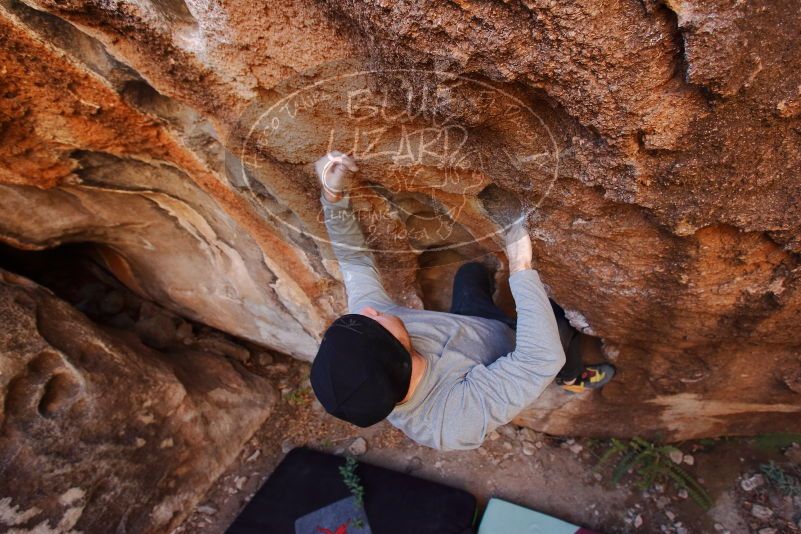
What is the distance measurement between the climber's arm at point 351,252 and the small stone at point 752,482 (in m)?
2.15

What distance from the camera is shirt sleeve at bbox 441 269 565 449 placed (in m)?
1.26

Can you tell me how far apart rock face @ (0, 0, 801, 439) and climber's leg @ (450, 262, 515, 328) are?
90 millimetres

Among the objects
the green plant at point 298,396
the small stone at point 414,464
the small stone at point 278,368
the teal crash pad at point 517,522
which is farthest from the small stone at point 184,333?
the teal crash pad at point 517,522

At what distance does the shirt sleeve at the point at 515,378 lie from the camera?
49.8 inches

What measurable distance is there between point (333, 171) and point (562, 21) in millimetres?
783

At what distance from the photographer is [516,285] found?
1.32 m

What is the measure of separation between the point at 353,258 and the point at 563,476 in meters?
1.79

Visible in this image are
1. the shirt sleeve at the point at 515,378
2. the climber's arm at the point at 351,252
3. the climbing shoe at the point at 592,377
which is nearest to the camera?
the shirt sleeve at the point at 515,378

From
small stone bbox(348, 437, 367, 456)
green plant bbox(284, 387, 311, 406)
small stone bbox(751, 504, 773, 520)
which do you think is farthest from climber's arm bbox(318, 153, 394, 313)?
small stone bbox(751, 504, 773, 520)

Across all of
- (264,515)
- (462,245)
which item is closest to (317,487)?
(264,515)

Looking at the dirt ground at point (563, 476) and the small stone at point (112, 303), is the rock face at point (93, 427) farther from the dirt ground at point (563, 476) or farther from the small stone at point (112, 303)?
the small stone at point (112, 303)

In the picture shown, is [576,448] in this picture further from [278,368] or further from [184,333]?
[184,333]

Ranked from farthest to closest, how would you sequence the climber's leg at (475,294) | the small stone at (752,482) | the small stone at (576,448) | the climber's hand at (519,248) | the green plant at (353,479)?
the small stone at (576,448), the green plant at (353,479), the small stone at (752,482), the climber's leg at (475,294), the climber's hand at (519,248)

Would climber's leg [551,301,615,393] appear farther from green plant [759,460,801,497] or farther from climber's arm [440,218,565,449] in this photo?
green plant [759,460,801,497]
